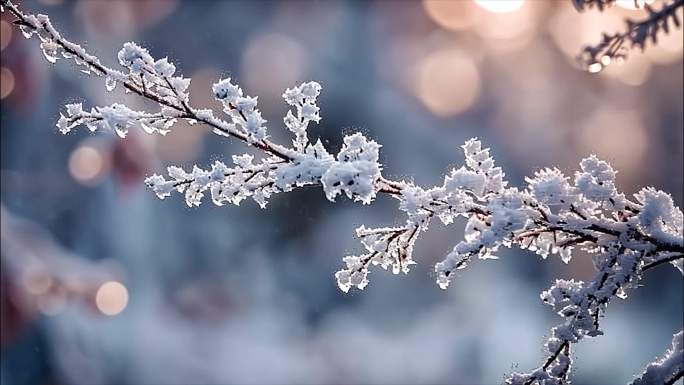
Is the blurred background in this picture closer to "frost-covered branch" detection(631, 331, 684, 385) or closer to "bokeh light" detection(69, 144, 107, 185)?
"bokeh light" detection(69, 144, 107, 185)

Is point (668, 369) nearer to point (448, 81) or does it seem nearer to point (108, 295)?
point (108, 295)

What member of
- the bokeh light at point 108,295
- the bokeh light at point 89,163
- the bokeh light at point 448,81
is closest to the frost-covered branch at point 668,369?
the bokeh light at point 108,295

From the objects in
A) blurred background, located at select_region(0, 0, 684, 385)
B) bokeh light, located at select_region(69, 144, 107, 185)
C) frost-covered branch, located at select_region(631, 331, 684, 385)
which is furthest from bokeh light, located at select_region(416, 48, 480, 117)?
frost-covered branch, located at select_region(631, 331, 684, 385)

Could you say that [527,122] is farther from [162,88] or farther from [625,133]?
[162,88]

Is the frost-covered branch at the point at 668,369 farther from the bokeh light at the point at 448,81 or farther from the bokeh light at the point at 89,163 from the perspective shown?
the bokeh light at the point at 448,81

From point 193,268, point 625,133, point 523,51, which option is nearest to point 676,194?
point 625,133

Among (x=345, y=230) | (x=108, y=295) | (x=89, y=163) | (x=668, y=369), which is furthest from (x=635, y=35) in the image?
(x=345, y=230)

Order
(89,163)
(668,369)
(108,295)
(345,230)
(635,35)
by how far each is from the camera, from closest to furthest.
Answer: (635,35), (668,369), (108,295), (89,163), (345,230)
